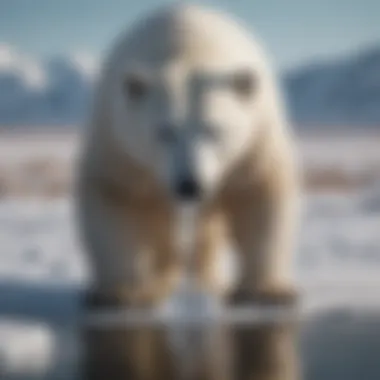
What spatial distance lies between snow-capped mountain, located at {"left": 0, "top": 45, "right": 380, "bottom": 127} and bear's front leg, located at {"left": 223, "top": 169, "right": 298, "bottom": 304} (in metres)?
0.19

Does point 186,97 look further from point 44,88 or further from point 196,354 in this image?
point 196,354

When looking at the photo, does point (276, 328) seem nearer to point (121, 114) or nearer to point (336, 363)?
point (336, 363)

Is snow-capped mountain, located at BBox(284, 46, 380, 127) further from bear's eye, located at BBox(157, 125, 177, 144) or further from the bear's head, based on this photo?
bear's eye, located at BBox(157, 125, 177, 144)

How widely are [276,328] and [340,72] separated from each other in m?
0.62

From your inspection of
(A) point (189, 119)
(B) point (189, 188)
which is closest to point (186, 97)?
(A) point (189, 119)

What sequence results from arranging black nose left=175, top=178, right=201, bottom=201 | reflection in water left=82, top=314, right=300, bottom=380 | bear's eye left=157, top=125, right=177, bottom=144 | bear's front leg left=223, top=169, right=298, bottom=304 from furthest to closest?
bear's front leg left=223, top=169, right=298, bottom=304 → bear's eye left=157, top=125, right=177, bottom=144 → black nose left=175, top=178, right=201, bottom=201 → reflection in water left=82, top=314, right=300, bottom=380

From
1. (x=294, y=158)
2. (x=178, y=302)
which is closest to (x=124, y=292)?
(x=178, y=302)

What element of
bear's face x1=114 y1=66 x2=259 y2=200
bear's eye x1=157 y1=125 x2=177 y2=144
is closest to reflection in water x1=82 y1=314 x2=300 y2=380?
bear's face x1=114 y1=66 x2=259 y2=200

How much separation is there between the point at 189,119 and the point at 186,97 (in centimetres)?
5

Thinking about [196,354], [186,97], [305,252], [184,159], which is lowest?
[196,354]

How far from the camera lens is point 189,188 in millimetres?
2551

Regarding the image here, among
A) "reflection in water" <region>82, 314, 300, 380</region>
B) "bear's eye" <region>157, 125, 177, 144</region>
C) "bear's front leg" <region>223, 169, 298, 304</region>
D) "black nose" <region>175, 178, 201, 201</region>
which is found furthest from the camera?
"bear's front leg" <region>223, 169, 298, 304</region>

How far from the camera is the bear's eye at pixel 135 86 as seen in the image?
8.83 ft

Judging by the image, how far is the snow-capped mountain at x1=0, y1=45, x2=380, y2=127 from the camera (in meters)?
2.88
